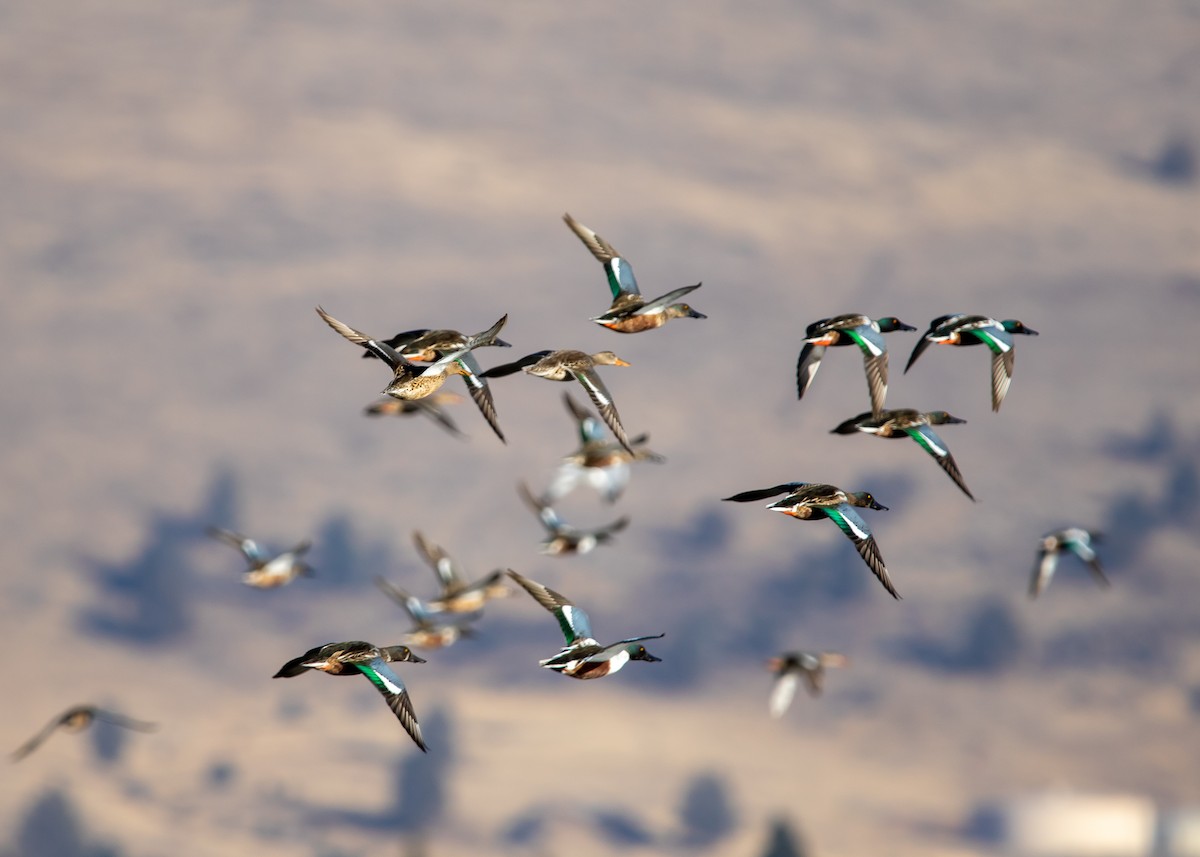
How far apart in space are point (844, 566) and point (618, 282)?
4188 inches

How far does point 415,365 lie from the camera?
32969 millimetres

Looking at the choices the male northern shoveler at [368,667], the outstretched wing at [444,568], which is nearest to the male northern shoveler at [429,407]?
the outstretched wing at [444,568]

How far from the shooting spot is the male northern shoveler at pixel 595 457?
44875 millimetres

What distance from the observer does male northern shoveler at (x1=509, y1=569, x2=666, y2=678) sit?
31.0 m

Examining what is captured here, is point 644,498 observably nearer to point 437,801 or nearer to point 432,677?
point 432,677

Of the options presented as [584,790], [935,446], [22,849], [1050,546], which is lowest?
[22,849]

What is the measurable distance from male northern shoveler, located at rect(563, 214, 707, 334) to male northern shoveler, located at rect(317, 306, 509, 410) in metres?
3.55

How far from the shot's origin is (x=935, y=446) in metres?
35.7

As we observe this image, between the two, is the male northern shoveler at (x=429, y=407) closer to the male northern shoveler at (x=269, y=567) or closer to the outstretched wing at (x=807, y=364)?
the male northern shoveler at (x=269, y=567)

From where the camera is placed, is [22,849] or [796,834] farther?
[22,849]

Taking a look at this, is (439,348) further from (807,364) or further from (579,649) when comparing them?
(807,364)

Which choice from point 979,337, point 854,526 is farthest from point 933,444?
point 854,526

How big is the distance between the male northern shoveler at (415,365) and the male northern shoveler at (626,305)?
3549 millimetres

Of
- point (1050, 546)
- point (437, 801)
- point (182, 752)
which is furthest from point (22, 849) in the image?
point (1050, 546)
